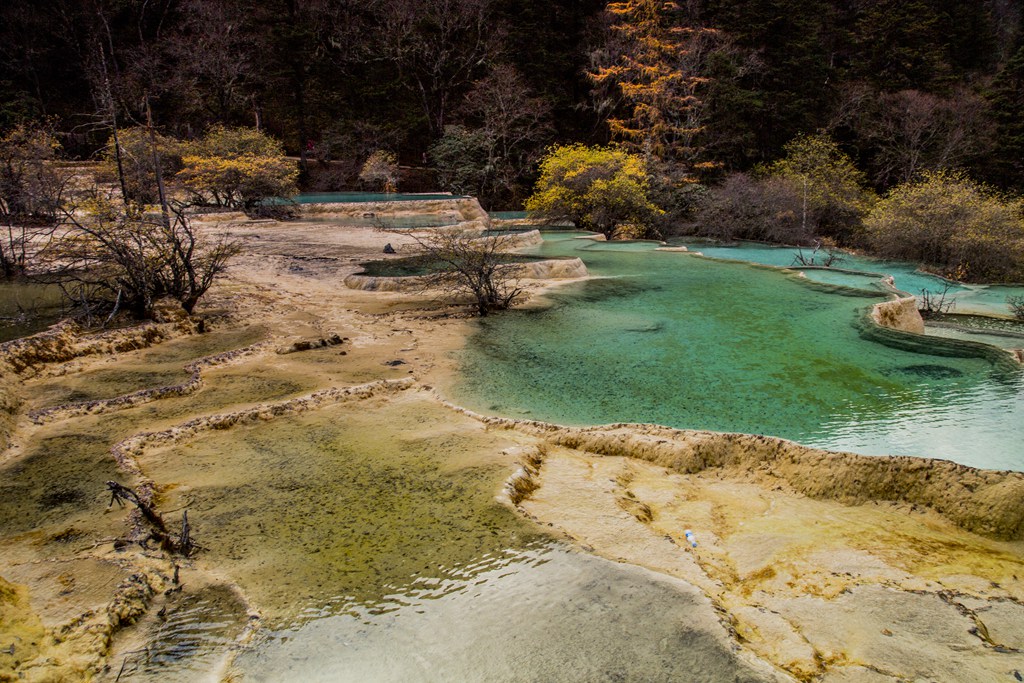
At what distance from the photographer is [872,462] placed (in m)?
4.09

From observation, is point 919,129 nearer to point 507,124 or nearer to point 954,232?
point 954,232

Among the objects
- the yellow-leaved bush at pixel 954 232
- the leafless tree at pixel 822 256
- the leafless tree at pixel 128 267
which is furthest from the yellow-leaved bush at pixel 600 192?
the leafless tree at pixel 128 267

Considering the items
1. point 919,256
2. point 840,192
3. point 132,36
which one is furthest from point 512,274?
point 132,36

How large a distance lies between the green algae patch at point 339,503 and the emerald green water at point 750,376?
1.38m

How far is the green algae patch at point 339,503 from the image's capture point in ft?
9.91

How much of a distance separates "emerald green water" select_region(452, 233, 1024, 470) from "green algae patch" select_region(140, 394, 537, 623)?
1375 millimetres

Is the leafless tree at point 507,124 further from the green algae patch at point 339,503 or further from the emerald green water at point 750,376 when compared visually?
the green algae patch at point 339,503

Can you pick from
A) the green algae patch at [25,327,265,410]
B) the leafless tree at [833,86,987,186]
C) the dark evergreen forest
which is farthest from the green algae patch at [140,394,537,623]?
the leafless tree at [833,86,987,186]

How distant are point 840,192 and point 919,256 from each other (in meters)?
5.62

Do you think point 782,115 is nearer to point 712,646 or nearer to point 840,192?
point 840,192

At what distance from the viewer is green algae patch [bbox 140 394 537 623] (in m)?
3.02

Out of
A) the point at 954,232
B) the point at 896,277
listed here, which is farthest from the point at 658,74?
the point at 896,277

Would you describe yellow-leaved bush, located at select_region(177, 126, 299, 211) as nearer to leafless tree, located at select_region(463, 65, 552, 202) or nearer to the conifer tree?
leafless tree, located at select_region(463, 65, 552, 202)

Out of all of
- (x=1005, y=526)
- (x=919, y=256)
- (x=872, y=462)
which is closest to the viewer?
(x=1005, y=526)
